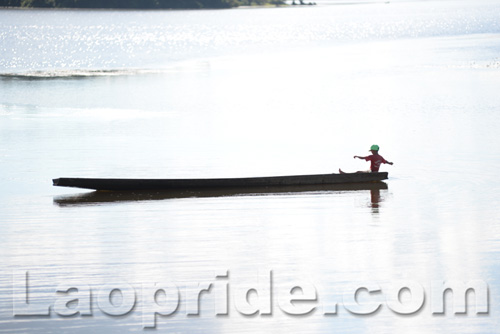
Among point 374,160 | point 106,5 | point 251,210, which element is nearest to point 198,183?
point 251,210

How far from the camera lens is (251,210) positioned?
1700cm

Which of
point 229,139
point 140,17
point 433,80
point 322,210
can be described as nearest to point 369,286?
point 322,210

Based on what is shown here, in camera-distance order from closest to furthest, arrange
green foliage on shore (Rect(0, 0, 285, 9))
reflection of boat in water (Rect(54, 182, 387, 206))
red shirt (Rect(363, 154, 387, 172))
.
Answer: reflection of boat in water (Rect(54, 182, 387, 206)) < red shirt (Rect(363, 154, 387, 172)) < green foliage on shore (Rect(0, 0, 285, 9))

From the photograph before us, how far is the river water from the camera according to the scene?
11633mm

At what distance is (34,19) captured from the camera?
141 m

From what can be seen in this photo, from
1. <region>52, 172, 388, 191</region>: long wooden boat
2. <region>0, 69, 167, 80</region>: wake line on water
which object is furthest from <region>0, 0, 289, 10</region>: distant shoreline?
<region>52, 172, 388, 191</region>: long wooden boat

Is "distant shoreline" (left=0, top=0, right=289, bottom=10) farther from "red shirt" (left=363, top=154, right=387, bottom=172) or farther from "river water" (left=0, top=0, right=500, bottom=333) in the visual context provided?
"red shirt" (left=363, top=154, right=387, bottom=172)

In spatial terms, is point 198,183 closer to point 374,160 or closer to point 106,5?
point 374,160

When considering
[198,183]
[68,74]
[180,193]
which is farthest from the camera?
[68,74]

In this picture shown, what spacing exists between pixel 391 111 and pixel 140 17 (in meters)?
127

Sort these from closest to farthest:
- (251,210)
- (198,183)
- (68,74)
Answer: (251,210) < (198,183) < (68,74)

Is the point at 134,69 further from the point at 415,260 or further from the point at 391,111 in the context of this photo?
the point at 415,260

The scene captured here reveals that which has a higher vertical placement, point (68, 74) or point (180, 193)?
point (68, 74)

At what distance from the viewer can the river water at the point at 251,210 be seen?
1163cm
